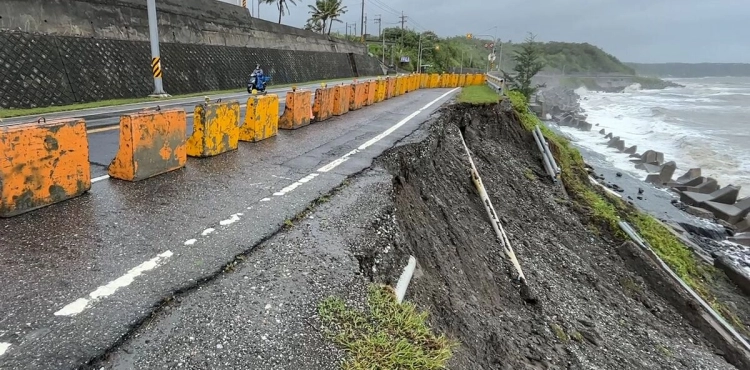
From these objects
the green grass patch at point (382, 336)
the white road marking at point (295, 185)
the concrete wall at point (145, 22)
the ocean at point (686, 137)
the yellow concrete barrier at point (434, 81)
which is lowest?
the ocean at point (686, 137)

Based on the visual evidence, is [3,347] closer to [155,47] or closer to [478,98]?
[155,47]

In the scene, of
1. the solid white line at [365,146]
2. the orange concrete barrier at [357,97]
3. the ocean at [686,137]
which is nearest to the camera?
the solid white line at [365,146]

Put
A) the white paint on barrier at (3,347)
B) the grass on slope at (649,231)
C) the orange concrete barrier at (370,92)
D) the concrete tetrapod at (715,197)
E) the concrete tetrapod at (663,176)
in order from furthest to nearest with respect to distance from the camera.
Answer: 1. the concrete tetrapod at (663,176)
2. the concrete tetrapod at (715,197)
3. the orange concrete barrier at (370,92)
4. the grass on slope at (649,231)
5. the white paint on barrier at (3,347)

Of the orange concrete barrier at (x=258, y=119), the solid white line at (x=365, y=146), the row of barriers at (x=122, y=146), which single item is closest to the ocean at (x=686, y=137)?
the solid white line at (x=365, y=146)

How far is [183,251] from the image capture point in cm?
366

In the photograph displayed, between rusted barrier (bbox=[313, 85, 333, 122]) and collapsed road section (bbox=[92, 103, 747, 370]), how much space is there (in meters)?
2.77

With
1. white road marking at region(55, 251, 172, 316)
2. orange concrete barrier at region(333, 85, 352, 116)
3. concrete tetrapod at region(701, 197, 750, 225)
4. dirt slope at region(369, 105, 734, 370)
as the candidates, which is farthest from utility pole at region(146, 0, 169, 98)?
concrete tetrapod at region(701, 197, 750, 225)

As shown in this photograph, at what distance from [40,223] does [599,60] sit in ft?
693

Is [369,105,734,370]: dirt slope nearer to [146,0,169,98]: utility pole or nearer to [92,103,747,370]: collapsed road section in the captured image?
[92,103,747,370]: collapsed road section

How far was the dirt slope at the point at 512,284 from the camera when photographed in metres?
4.80

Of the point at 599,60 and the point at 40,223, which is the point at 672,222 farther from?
the point at 599,60

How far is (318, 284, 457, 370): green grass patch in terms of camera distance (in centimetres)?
271

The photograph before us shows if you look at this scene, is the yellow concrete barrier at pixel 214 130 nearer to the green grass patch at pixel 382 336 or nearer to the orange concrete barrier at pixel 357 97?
the green grass patch at pixel 382 336

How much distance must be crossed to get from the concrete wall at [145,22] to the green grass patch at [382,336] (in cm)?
1688
